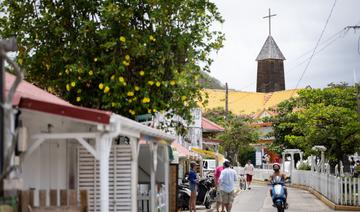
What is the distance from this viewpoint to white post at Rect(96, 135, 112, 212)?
10641 millimetres

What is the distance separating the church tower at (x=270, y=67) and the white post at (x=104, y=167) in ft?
383

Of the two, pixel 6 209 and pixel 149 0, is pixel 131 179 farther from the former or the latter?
pixel 149 0

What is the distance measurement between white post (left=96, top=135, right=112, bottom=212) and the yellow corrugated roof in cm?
9132

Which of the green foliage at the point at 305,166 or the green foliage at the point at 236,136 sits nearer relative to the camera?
the green foliage at the point at 305,166

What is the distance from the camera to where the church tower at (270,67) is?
128m

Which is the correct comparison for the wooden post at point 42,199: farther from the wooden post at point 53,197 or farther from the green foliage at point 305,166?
the green foliage at point 305,166

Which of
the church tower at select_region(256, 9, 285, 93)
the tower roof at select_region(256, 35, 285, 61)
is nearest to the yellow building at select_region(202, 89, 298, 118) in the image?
the church tower at select_region(256, 9, 285, 93)

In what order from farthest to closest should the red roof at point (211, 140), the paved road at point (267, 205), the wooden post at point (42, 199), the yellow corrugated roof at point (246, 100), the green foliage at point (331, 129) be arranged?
the yellow corrugated roof at point (246, 100) → the red roof at point (211, 140) → the green foliage at point (331, 129) → the paved road at point (267, 205) → the wooden post at point (42, 199)

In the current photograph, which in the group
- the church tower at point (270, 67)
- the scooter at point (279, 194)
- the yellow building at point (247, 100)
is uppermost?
the church tower at point (270, 67)

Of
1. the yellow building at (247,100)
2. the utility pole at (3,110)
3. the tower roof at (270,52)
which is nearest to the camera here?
the utility pole at (3,110)

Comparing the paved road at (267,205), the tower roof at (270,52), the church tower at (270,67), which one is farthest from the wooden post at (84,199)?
the tower roof at (270,52)

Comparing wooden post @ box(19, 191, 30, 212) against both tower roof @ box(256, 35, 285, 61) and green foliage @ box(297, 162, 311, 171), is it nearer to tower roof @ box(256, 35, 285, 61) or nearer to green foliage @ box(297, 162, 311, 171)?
green foliage @ box(297, 162, 311, 171)

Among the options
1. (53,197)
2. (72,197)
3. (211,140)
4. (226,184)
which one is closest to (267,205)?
(226,184)

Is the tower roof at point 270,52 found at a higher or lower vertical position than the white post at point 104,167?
higher
